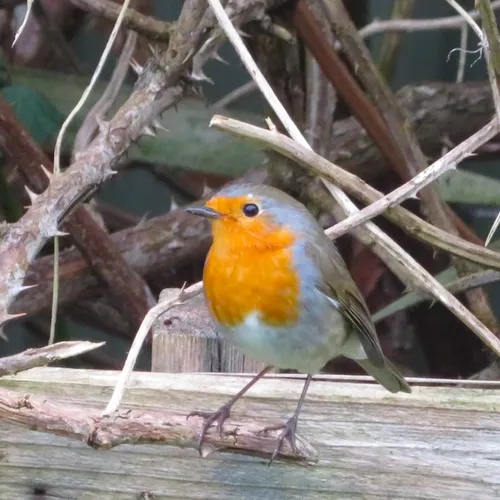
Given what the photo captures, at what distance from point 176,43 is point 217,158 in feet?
2.39

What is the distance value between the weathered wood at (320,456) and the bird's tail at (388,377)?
0.04 metres

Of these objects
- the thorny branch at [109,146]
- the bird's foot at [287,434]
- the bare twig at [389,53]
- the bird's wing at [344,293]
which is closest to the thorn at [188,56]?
the thorny branch at [109,146]

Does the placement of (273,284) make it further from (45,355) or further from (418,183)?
(45,355)

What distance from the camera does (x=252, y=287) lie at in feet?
5.28

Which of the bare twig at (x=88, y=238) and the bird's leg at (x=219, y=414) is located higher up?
the bare twig at (x=88, y=238)

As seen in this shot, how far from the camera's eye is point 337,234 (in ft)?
5.72

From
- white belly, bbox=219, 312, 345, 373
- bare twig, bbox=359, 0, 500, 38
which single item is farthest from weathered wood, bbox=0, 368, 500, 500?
bare twig, bbox=359, 0, 500, 38

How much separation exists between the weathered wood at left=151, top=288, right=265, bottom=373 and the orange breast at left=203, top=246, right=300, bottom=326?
0.24ft

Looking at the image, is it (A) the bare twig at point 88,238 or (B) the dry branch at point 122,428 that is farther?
(A) the bare twig at point 88,238

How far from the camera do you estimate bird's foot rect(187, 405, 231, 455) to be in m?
1.24

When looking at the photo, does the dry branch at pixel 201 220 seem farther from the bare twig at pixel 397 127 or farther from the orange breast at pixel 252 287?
the orange breast at pixel 252 287

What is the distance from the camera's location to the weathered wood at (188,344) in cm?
165

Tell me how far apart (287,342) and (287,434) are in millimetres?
335

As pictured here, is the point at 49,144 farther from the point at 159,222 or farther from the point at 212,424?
the point at 212,424
